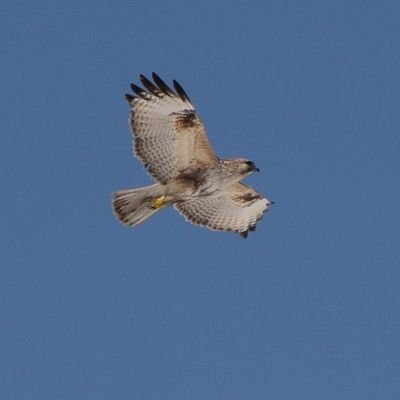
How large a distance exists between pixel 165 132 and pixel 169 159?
0.35 meters

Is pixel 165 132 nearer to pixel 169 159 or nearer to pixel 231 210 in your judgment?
pixel 169 159

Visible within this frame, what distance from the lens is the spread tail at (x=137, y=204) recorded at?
19.5 meters

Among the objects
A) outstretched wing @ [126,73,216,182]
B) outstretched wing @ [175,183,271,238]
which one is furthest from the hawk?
outstretched wing @ [175,183,271,238]

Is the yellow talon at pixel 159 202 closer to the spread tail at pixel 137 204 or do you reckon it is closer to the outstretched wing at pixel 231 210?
the spread tail at pixel 137 204

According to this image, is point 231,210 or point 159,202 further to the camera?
point 231,210

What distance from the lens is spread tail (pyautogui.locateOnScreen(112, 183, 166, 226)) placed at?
1947cm

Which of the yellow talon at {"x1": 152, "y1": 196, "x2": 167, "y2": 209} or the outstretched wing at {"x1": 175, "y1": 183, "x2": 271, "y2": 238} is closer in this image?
the yellow talon at {"x1": 152, "y1": 196, "x2": 167, "y2": 209}

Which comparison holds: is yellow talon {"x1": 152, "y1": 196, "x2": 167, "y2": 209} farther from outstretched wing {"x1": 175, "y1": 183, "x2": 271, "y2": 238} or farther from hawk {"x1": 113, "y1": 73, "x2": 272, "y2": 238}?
outstretched wing {"x1": 175, "y1": 183, "x2": 271, "y2": 238}

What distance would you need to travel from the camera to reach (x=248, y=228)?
20.7 metres

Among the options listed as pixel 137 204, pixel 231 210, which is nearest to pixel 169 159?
pixel 137 204

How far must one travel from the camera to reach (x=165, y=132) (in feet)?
63.7

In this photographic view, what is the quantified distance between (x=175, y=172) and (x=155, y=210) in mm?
531

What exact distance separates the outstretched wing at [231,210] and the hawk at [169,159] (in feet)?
3.12

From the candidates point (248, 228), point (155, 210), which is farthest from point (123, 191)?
point (248, 228)
